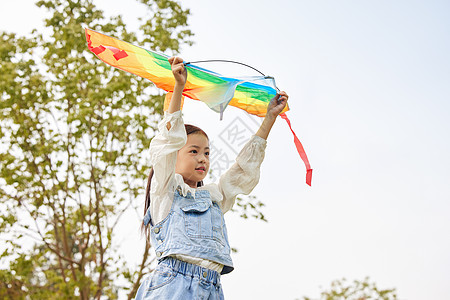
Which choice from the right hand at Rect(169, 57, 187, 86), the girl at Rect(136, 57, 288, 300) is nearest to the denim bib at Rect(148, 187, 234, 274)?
the girl at Rect(136, 57, 288, 300)

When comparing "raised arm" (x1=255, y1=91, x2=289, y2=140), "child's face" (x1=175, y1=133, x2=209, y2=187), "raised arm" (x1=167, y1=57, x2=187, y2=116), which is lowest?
"child's face" (x1=175, y1=133, x2=209, y2=187)

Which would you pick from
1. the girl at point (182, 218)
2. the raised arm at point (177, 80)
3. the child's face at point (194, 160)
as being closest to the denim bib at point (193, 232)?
the girl at point (182, 218)

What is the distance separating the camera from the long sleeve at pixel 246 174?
237cm

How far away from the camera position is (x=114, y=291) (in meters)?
6.84

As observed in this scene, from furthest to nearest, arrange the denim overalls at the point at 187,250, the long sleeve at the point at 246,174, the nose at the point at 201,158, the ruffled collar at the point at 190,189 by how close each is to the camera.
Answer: the long sleeve at the point at 246,174 < the nose at the point at 201,158 < the ruffled collar at the point at 190,189 < the denim overalls at the point at 187,250

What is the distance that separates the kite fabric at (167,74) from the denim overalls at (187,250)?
0.45m

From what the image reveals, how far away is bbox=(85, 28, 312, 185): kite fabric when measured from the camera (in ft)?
7.46

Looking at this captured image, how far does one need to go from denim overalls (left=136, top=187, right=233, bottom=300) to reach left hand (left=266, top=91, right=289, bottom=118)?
54cm

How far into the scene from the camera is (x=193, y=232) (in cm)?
203

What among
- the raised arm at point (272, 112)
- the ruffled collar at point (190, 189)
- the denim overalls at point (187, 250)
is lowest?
the denim overalls at point (187, 250)

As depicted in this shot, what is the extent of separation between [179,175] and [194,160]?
113mm

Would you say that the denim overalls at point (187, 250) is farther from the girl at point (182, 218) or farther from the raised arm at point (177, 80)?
the raised arm at point (177, 80)

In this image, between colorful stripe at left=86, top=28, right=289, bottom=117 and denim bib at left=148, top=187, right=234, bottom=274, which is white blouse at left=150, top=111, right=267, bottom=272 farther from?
colorful stripe at left=86, top=28, right=289, bottom=117

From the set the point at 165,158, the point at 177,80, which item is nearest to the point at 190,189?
the point at 165,158
